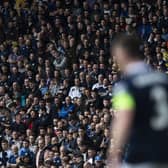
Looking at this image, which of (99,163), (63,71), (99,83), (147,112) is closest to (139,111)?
(147,112)

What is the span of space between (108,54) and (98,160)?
422 cm

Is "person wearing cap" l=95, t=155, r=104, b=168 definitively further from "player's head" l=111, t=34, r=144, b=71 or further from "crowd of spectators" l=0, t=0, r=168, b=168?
"player's head" l=111, t=34, r=144, b=71

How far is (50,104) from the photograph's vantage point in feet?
53.4

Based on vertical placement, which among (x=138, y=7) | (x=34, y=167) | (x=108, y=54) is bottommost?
(x=34, y=167)

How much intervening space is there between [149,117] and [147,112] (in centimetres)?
5

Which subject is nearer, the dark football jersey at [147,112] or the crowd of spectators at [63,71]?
the dark football jersey at [147,112]

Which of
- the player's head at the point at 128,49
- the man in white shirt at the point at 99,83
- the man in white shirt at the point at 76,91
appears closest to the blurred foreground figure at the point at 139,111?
the player's head at the point at 128,49

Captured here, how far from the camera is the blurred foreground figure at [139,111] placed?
5.70 m

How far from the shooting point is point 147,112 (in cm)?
573

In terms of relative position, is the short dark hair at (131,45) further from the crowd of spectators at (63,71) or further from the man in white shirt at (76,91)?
the man in white shirt at (76,91)

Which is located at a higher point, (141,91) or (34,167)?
(141,91)

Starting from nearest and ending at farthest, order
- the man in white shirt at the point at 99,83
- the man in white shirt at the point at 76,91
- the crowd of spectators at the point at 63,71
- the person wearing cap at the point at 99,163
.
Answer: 1. the person wearing cap at the point at 99,163
2. the crowd of spectators at the point at 63,71
3. the man in white shirt at the point at 99,83
4. the man in white shirt at the point at 76,91

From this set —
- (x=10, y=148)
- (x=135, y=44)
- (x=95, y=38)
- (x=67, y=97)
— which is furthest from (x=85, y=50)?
(x=135, y=44)

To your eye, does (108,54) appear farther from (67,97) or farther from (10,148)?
(10,148)
